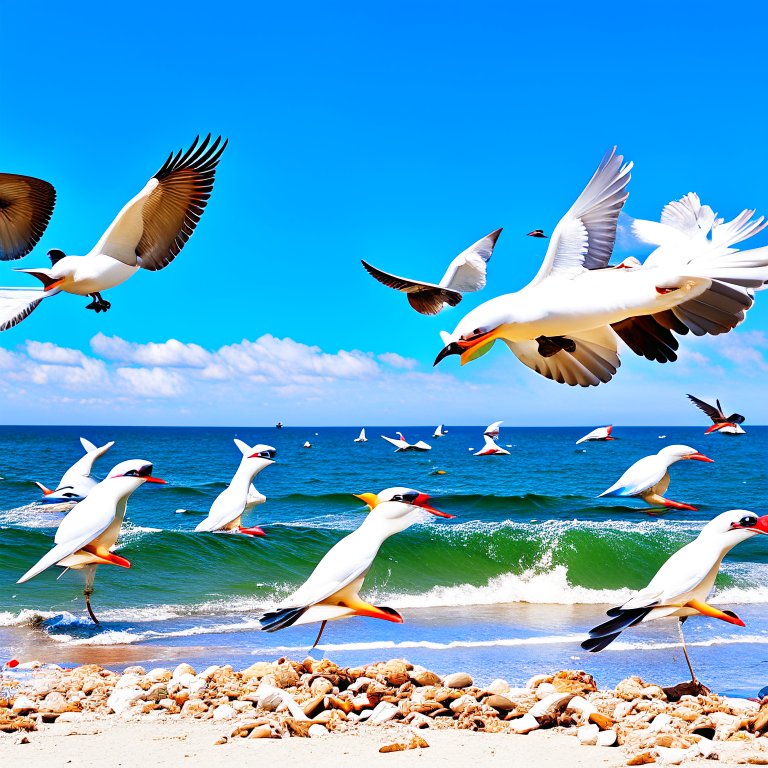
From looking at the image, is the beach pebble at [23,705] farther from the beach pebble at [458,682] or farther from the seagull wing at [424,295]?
the seagull wing at [424,295]

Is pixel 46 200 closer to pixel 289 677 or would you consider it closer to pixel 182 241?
pixel 182 241

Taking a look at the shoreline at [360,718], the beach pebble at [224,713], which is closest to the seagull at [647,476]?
the shoreline at [360,718]

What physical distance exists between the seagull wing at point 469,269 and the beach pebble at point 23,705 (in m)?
4.59

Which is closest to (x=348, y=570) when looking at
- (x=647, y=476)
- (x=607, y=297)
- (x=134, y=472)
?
(x=607, y=297)

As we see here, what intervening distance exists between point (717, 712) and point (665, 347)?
4.84 meters

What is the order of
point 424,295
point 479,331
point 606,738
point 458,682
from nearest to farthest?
point 479,331 < point 424,295 < point 606,738 < point 458,682

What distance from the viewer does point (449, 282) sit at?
162 centimetres

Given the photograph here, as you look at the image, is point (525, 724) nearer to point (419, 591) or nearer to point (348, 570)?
point (348, 570)

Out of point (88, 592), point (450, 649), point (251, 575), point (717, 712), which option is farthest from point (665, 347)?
point (251, 575)

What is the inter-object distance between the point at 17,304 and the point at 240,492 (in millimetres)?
10434

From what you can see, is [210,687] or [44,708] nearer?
[44,708]

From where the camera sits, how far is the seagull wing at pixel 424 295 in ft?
3.85

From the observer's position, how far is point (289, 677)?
5.28m

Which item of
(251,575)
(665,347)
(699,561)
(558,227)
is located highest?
(558,227)
